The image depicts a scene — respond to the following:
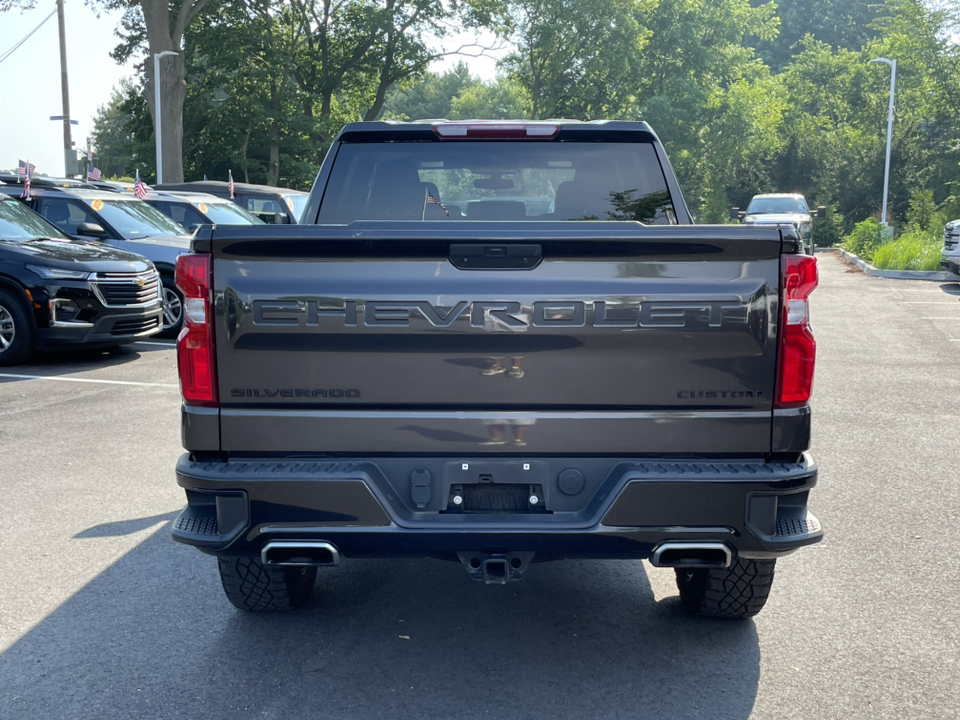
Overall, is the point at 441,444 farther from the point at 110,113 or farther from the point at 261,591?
the point at 110,113

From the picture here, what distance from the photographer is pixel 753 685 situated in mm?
3736

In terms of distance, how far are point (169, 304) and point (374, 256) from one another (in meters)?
11.2

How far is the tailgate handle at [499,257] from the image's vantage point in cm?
339

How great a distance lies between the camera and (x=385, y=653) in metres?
4.02

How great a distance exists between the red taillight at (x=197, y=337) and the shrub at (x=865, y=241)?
28333 millimetres

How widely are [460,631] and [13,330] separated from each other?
886 cm

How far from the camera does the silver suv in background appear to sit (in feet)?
66.3

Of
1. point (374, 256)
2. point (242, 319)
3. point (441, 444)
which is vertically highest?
point (374, 256)

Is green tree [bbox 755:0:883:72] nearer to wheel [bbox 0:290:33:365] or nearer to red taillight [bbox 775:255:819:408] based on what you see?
wheel [bbox 0:290:33:365]

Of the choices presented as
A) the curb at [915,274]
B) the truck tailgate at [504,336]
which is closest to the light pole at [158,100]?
the curb at [915,274]

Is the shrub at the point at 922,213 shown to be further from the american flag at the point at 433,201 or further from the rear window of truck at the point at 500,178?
the american flag at the point at 433,201

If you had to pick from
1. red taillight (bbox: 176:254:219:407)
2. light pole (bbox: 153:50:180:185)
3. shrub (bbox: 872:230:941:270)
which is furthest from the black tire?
light pole (bbox: 153:50:180:185)

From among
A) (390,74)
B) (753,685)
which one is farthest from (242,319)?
(390,74)

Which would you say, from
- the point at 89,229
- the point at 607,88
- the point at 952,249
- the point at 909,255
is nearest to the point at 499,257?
the point at 89,229
